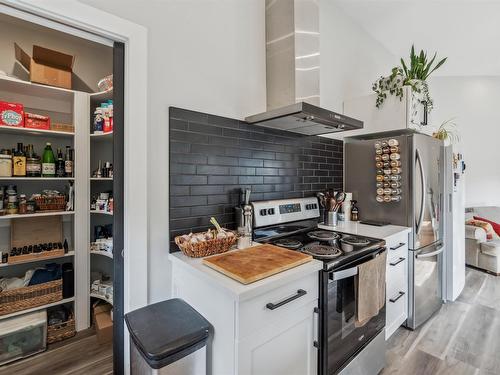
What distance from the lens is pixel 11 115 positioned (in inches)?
71.9

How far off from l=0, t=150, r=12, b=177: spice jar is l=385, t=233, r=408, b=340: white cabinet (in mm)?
2764

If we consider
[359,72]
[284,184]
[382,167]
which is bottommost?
[284,184]

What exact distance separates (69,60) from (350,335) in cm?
288

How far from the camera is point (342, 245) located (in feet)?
5.21

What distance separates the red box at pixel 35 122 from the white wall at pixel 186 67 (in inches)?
48.4

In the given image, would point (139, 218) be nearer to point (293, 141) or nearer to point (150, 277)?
point (150, 277)

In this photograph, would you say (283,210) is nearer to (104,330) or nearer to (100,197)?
(100,197)

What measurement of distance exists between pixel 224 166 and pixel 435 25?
2949 millimetres

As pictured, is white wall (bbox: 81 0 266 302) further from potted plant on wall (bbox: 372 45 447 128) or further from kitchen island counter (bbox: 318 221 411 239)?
potted plant on wall (bbox: 372 45 447 128)

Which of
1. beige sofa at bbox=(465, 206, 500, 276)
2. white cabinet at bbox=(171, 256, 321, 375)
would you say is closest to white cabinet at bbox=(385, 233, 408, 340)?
white cabinet at bbox=(171, 256, 321, 375)

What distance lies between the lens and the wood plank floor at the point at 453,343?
1.74 meters

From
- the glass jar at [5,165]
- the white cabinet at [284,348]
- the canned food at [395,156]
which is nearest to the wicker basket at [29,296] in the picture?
the glass jar at [5,165]

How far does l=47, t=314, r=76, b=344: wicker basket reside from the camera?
1.94 metres

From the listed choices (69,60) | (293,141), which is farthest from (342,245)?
(69,60)
